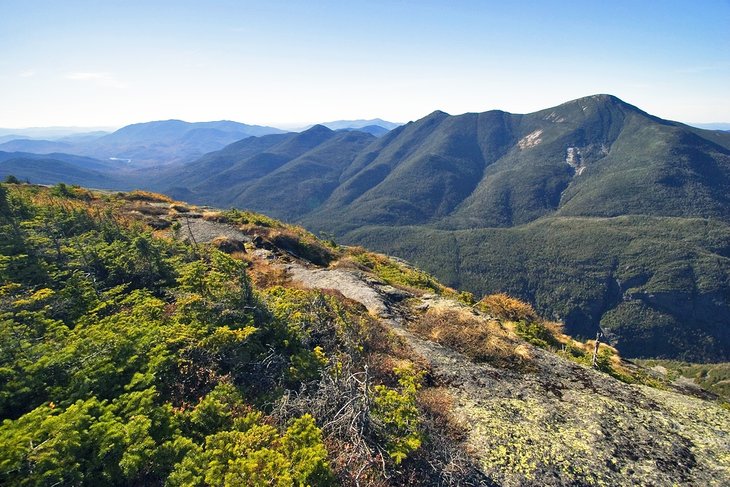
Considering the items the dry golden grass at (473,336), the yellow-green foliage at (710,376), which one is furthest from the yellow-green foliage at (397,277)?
the yellow-green foliage at (710,376)

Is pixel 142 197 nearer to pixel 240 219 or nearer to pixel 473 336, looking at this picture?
pixel 240 219

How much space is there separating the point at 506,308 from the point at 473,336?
10.3 meters

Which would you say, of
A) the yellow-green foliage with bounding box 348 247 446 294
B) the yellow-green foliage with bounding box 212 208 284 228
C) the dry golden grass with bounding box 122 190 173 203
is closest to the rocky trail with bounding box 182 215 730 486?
the yellow-green foliage with bounding box 348 247 446 294

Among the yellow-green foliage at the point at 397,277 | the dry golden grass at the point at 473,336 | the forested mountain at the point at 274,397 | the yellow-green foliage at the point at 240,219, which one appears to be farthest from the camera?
the yellow-green foliage at the point at 240,219

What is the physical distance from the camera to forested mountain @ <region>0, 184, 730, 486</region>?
760 cm

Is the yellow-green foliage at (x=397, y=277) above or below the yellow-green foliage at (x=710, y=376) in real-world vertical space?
above

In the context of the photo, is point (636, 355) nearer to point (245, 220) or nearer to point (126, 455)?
point (245, 220)

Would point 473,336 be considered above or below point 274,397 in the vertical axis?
below

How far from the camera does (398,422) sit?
9.23 metres

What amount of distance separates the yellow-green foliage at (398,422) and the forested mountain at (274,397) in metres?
0.05

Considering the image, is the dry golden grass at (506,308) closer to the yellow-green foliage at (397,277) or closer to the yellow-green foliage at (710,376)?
the yellow-green foliage at (397,277)

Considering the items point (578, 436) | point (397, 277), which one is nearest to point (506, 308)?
point (397, 277)

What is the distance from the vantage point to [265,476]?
7164 mm

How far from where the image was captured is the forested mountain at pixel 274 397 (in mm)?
7602
